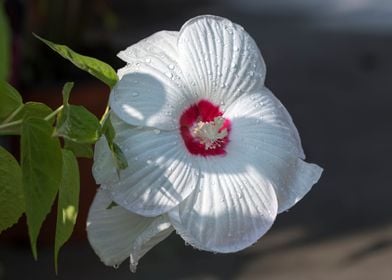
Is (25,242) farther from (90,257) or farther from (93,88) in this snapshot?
(93,88)

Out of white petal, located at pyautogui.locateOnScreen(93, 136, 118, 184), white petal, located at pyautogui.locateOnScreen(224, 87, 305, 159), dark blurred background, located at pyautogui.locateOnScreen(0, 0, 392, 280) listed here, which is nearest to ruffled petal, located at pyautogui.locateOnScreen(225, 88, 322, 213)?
white petal, located at pyautogui.locateOnScreen(224, 87, 305, 159)

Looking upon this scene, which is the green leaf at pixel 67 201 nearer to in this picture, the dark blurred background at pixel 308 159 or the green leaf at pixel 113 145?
the green leaf at pixel 113 145

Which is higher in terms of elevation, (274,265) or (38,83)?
(38,83)

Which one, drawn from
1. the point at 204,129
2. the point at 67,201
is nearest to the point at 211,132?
the point at 204,129

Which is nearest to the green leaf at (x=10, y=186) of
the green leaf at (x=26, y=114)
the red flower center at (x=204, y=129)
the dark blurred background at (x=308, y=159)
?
the green leaf at (x=26, y=114)

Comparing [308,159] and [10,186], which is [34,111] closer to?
[10,186]

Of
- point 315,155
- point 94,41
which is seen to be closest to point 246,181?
point 94,41

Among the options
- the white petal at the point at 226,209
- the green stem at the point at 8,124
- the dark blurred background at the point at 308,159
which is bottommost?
the dark blurred background at the point at 308,159
